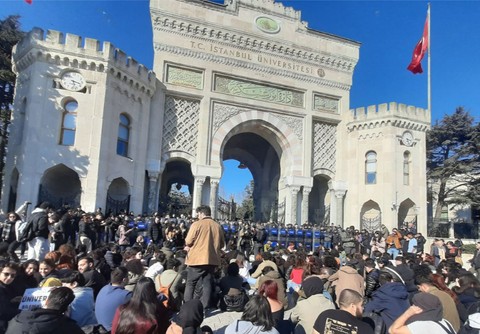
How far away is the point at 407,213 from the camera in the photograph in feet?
70.8

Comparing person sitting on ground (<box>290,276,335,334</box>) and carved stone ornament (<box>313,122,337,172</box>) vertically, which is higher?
carved stone ornament (<box>313,122,337,172</box>)

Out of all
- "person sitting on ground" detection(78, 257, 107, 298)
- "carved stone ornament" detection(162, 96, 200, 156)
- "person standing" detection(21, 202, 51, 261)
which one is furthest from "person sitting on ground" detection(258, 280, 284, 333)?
"carved stone ornament" detection(162, 96, 200, 156)

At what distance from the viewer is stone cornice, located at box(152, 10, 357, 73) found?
1927 cm

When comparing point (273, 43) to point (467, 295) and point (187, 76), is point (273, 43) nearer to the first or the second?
point (187, 76)

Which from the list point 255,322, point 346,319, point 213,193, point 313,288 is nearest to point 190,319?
point 255,322

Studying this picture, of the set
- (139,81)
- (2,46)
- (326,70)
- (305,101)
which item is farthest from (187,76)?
(2,46)

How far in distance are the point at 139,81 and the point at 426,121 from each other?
17267mm

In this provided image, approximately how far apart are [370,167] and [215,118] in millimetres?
9934

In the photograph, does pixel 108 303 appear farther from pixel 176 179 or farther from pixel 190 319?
pixel 176 179

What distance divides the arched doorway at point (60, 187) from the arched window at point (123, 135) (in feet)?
7.70

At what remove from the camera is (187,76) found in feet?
64.6

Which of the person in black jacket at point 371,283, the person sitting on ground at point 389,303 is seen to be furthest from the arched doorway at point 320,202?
the person sitting on ground at point 389,303

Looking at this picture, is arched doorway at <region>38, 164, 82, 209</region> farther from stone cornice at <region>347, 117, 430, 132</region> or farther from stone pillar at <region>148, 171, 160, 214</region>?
stone cornice at <region>347, 117, 430, 132</region>

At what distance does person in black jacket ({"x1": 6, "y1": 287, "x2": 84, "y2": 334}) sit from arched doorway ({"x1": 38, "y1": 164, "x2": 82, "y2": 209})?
1279 centimetres
